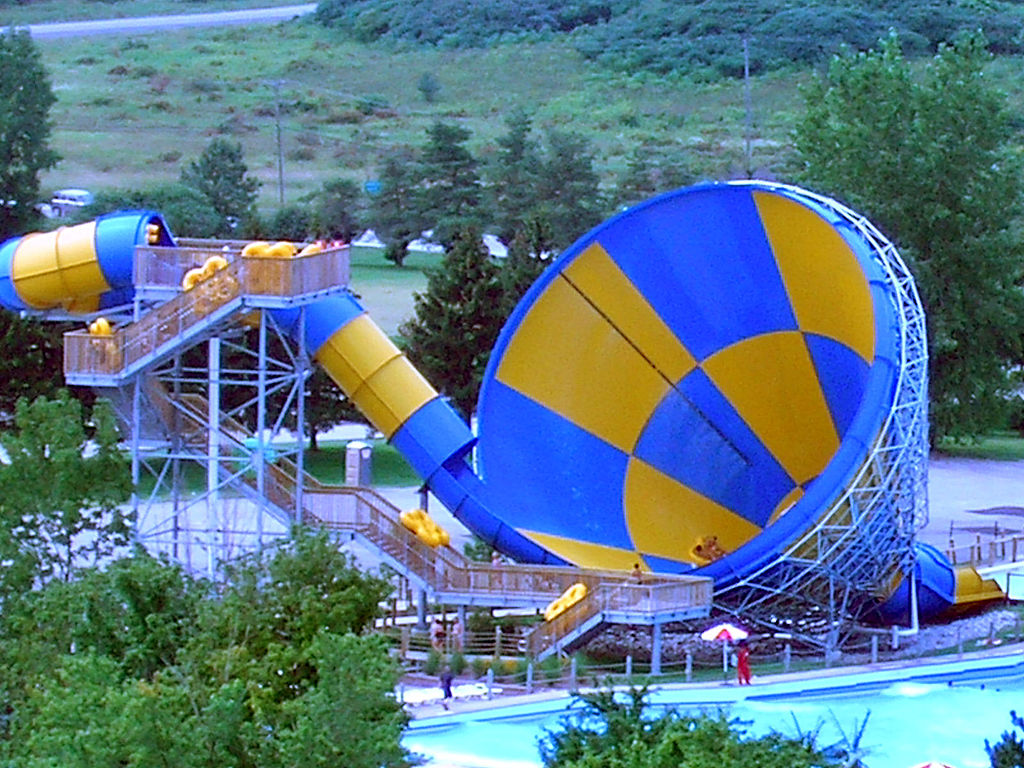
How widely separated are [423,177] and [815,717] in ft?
160

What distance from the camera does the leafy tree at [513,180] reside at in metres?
74.3

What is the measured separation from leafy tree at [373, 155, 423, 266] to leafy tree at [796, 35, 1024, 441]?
23130 mm

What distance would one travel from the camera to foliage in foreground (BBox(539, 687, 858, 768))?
746 inches

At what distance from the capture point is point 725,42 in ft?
366

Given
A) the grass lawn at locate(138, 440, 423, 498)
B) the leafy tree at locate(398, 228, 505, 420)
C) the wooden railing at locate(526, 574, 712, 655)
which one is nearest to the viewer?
the wooden railing at locate(526, 574, 712, 655)

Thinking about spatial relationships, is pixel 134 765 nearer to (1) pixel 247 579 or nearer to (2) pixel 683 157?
(1) pixel 247 579

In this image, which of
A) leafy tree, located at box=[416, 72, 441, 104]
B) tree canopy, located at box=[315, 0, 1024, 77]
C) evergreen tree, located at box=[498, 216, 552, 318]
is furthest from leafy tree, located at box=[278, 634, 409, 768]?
tree canopy, located at box=[315, 0, 1024, 77]

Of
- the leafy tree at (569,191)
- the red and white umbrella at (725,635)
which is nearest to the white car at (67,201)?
the leafy tree at (569,191)

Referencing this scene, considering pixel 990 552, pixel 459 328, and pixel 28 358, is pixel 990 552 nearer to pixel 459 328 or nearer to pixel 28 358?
pixel 459 328

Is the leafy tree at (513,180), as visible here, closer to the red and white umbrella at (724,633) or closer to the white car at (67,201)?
the white car at (67,201)

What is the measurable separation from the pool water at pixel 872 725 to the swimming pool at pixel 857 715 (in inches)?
0.5

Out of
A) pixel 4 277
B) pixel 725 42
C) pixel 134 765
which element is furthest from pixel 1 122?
pixel 725 42

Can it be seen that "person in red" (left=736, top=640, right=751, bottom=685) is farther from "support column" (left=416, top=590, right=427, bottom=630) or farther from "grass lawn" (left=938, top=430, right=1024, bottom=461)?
"grass lawn" (left=938, top=430, right=1024, bottom=461)

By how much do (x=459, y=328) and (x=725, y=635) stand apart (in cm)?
1871
